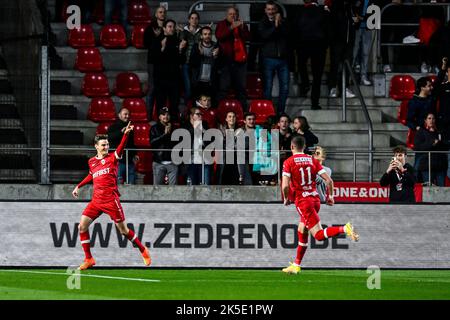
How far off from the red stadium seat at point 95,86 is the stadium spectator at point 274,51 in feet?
9.56

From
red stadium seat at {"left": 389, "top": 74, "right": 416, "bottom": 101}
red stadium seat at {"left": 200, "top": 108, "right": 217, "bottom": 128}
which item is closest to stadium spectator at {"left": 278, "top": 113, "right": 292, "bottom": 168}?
red stadium seat at {"left": 200, "top": 108, "right": 217, "bottom": 128}

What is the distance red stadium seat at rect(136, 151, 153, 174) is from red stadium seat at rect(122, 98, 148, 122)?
1229 millimetres

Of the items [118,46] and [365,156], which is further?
[118,46]

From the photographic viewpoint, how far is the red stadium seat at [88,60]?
77.0 feet

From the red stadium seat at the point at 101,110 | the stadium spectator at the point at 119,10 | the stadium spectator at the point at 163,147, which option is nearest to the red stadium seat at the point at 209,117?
the stadium spectator at the point at 163,147

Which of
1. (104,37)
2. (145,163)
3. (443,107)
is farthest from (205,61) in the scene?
(443,107)

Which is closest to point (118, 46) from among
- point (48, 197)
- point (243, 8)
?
point (243, 8)

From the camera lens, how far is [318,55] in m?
22.7

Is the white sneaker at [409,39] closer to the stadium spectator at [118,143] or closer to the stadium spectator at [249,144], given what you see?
the stadium spectator at [249,144]

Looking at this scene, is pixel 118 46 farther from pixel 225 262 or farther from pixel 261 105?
pixel 225 262

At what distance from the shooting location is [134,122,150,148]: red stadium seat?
2158cm

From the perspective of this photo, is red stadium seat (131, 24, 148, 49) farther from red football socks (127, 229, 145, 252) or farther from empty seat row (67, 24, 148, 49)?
red football socks (127, 229, 145, 252)

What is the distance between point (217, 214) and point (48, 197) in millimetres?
2922
